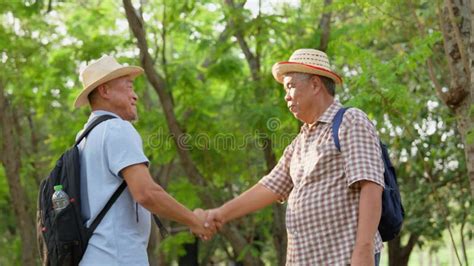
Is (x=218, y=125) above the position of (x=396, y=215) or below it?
above

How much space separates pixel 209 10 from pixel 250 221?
8034 mm

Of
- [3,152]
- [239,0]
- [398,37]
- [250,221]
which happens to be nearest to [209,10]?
[239,0]

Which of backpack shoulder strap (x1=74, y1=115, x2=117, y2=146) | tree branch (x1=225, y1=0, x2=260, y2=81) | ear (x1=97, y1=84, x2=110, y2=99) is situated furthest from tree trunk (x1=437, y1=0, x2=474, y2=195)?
tree branch (x1=225, y1=0, x2=260, y2=81)

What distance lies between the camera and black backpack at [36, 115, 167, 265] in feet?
14.8

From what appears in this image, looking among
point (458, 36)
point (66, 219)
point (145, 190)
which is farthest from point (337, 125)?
point (458, 36)

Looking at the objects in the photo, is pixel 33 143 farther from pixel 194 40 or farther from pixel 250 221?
pixel 194 40

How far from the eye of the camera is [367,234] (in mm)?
4543

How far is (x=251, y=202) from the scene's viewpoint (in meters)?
5.47

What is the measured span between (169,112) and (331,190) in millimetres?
9572

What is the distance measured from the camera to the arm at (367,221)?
4.53 m

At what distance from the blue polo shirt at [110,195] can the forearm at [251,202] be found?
95 cm

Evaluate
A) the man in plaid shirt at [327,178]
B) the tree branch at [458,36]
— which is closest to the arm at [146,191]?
the man in plaid shirt at [327,178]

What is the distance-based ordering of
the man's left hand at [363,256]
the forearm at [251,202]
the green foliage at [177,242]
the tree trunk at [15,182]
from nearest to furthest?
the man's left hand at [363,256], the forearm at [251,202], the tree trunk at [15,182], the green foliage at [177,242]

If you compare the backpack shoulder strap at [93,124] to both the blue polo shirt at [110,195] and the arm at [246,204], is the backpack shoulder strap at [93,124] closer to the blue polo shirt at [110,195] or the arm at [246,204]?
the blue polo shirt at [110,195]
